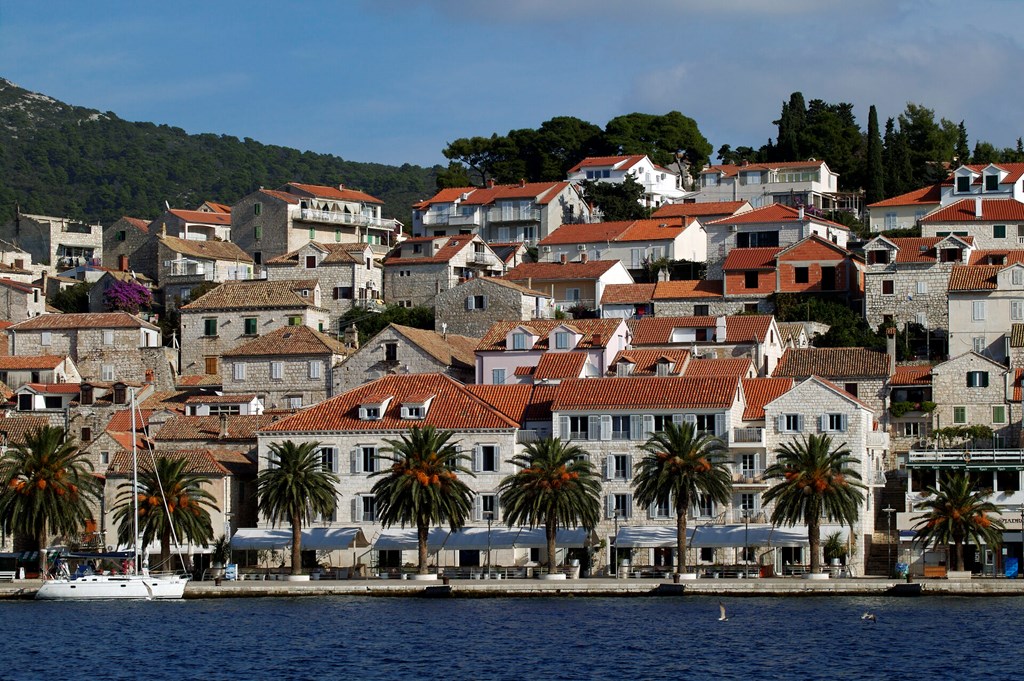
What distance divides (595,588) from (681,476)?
6405 mm

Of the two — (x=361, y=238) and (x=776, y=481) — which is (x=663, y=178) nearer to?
(x=361, y=238)

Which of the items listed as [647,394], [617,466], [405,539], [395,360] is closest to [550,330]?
[395,360]

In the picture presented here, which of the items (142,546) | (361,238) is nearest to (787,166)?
(361,238)

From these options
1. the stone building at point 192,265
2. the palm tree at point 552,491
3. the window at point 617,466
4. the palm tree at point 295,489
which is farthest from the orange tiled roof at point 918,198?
the palm tree at point 295,489

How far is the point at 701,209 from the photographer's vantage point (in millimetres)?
136125

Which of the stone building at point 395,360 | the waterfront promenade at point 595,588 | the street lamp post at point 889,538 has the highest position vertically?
the stone building at point 395,360

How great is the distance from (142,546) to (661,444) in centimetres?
2565

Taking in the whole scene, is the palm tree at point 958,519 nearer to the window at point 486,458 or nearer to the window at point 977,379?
the window at point 977,379

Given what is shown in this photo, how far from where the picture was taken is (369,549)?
84.6 metres

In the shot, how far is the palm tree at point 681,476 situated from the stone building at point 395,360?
23896 millimetres

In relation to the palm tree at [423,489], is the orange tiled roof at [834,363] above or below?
above

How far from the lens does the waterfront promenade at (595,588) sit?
246 ft

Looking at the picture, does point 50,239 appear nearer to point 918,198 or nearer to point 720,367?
point 918,198

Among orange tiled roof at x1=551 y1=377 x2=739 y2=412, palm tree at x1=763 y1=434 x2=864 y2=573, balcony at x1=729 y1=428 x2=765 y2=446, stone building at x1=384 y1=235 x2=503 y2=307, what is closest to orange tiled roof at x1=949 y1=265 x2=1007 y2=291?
orange tiled roof at x1=551 y1=377 x2=739 y2=412
